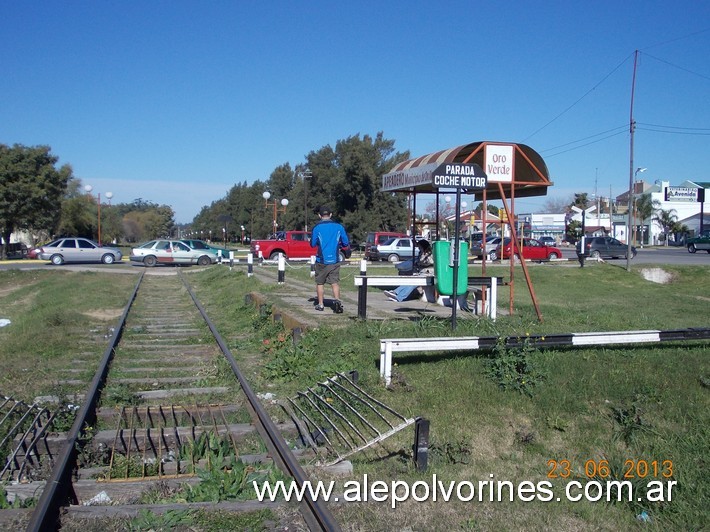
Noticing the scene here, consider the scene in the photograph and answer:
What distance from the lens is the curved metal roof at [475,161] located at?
10547mm

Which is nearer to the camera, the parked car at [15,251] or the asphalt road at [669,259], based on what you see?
the asphalt road at [669,259]

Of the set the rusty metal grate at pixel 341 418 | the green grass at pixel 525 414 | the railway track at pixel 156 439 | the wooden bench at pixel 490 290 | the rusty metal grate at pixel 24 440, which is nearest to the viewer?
the railway track at pixel 156 439

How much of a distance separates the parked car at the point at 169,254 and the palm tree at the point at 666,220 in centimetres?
6816

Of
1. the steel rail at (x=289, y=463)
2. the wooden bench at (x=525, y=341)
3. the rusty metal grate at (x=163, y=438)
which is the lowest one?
the rusty metal grate at (x=163, y=438)

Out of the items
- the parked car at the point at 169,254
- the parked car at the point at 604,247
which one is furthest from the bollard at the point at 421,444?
the parked car at the point at 604,247

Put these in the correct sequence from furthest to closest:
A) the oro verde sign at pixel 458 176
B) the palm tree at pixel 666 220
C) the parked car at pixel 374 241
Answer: the palm tree at pixel 666 220 < the parked car at pixel 374 241 < the oro verde sign at pixel 458 176

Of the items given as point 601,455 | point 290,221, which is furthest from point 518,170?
point 290,221

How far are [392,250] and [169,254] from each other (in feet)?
45.0

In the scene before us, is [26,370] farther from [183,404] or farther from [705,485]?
[705,485]

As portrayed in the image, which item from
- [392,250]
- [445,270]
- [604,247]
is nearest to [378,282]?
[445,270]

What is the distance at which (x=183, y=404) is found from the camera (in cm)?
688

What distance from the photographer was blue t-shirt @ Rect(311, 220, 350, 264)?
10750 millimetres

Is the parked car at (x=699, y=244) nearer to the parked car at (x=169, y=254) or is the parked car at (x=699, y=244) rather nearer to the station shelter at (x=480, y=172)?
the parked car at (x=169, y=254)

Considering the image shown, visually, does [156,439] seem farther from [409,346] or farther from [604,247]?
[604,247]
